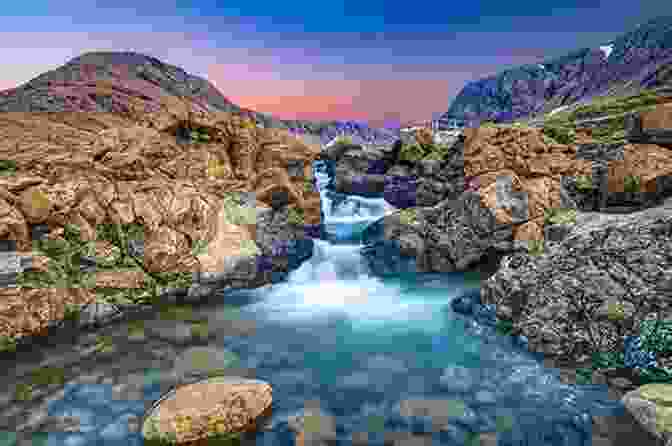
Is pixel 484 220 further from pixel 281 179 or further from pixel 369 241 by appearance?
pixel 281 179

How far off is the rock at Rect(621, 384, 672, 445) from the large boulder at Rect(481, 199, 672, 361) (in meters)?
1.82

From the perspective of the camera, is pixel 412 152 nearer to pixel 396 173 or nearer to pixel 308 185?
pixel 396 173

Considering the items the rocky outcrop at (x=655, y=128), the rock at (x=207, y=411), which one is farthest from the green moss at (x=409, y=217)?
the rock at (x=207, y=411)

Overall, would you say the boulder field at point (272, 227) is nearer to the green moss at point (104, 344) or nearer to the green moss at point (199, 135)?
the green moss at point (199, 135)

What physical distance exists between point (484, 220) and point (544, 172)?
12.4 metres

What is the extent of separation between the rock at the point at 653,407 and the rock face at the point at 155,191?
17.1 metres

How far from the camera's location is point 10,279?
45.3 feet

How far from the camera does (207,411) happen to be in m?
8.98

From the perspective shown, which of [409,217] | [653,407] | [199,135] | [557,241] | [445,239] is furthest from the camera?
[199,135]

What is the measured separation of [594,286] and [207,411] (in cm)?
1198

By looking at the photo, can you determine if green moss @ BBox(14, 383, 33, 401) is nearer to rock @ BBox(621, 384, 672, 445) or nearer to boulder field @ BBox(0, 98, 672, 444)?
boulder field @ BBox(0, 98, 672, 444)

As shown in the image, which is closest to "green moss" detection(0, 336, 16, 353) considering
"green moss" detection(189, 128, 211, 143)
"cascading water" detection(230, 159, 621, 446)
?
"cascading water" detection(230, 159, 621, 446)

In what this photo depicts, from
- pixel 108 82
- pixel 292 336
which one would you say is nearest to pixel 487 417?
pixel 292 336

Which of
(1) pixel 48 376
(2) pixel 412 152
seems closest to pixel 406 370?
(1) pixel 48 376
